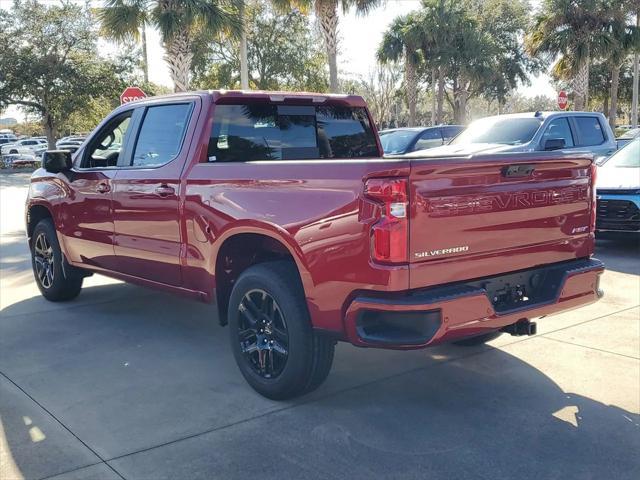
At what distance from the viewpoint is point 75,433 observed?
150 inches

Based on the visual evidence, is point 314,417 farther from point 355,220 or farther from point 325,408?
point 355,220

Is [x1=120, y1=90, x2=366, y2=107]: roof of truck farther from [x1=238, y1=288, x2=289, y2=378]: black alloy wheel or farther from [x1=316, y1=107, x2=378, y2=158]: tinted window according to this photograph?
[x1=238, y1=288, x2=289, y2=378]: black alloy wheel

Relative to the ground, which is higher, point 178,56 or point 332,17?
point 332,17

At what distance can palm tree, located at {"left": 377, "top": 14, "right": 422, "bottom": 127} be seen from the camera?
32719 mm

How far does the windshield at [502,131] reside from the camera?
36.8 feet

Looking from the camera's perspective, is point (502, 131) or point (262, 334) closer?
point (262, 334)

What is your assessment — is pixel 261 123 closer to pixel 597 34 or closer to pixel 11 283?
pixel 11 283

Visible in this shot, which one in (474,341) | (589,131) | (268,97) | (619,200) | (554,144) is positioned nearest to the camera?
(268,97)

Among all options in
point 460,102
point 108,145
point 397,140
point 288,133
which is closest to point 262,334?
point 288,133

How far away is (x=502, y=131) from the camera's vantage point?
1150cm

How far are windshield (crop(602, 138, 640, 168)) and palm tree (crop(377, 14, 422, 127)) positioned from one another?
23.7 meters

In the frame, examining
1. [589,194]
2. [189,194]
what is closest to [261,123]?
[189,194]

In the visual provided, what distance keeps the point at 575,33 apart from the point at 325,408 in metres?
26.2

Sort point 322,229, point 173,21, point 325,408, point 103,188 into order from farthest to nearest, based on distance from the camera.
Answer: point 173,21 → point 103,188 → point 325,408 → point 322,229
